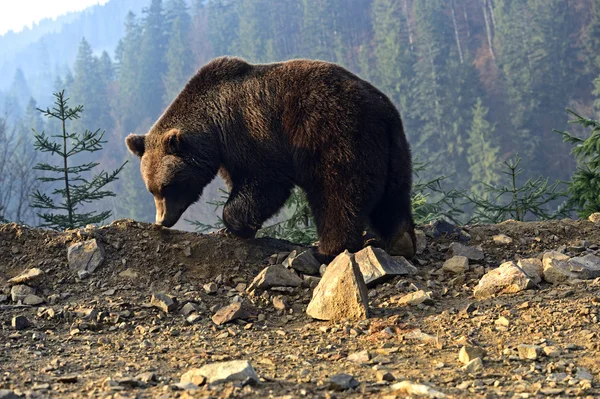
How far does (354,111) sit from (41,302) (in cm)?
310

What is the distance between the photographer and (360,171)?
6.14 meters

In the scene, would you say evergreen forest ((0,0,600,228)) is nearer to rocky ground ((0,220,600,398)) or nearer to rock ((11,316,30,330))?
rocky ground ((0,220,600,398))

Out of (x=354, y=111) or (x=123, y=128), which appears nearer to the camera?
(x=354, y=111)

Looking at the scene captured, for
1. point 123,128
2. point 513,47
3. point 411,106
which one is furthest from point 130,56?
point 513,47

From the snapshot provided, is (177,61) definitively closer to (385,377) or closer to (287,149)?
(287,149)

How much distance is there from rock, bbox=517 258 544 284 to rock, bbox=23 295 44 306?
3.95 m

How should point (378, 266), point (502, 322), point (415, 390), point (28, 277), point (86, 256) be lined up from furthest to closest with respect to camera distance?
point (86, 256), point (28, 277), point (378, 266), point (502, 322), point (415, 390)

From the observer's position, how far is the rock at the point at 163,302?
5.46 metres

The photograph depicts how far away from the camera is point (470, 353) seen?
158 inches

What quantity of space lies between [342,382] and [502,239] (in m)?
3.82

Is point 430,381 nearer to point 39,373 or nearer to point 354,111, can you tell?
point 39,373

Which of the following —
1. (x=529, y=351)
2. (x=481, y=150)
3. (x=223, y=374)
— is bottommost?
(x=481, y=150)

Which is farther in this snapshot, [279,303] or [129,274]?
[129,274]

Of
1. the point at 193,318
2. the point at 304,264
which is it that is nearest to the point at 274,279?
the point at 304,264
